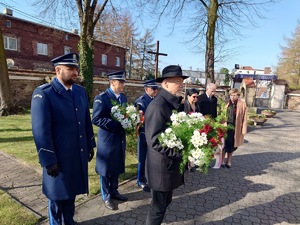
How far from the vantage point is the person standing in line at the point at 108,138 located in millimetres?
3477

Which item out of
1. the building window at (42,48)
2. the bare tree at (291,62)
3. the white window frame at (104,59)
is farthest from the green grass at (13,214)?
the bare tree at (291,62)

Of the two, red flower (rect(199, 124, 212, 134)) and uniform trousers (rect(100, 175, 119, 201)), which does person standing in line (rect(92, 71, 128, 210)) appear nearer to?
uniform trousers (rect(100, 175, 119, 201))

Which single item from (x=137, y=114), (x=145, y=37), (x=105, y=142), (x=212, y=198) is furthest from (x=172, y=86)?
(x=145, y=37)

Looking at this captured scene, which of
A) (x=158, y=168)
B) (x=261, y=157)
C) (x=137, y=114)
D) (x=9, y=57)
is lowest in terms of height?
(x=261, y=157)

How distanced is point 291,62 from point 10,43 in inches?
1626

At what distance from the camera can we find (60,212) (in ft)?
9.19

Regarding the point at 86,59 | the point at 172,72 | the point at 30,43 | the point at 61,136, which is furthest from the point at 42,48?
the point at 172,72

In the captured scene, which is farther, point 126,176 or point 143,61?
point 143,61

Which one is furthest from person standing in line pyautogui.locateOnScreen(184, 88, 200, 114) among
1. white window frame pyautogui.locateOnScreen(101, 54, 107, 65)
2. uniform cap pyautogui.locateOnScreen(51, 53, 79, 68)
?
white window frame pyautogui.locateOnScreen(101, 54, 107, 65)

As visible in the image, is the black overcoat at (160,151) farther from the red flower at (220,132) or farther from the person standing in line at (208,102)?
the person standing in line at (208,102)

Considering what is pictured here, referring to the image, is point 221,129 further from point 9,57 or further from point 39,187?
point 9,57

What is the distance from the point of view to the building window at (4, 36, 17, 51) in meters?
25.5

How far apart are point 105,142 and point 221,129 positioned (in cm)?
182

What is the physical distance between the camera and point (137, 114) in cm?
368
